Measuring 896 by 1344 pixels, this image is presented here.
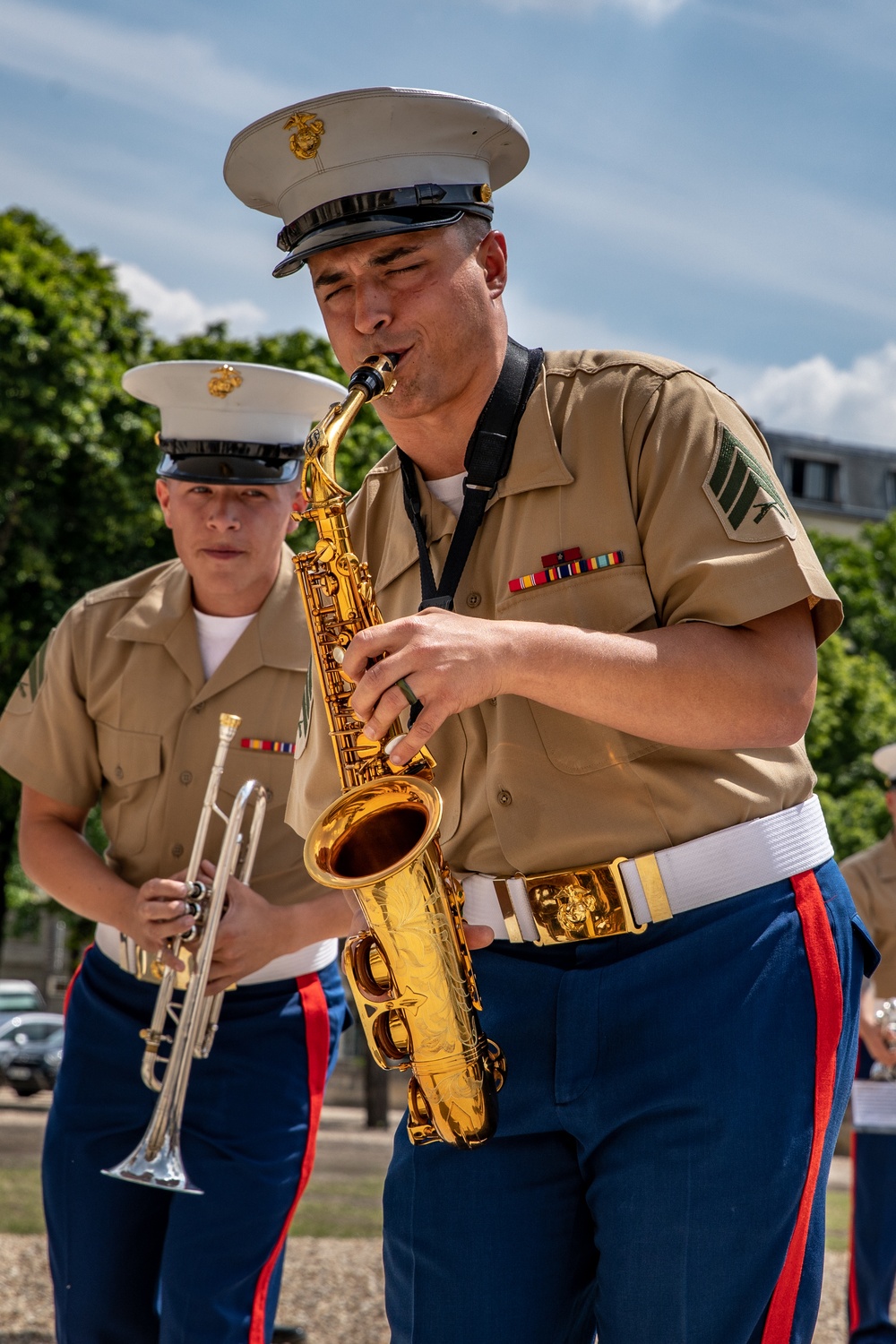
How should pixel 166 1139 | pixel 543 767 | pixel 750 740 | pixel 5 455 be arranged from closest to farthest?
pixel 750 740 → pixel 543 767 → pixel 166 1139 → pixel 5 455

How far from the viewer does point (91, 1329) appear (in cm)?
408

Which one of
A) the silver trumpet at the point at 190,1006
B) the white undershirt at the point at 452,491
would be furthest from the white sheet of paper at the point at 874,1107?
the white undershirt at the point at 452,491

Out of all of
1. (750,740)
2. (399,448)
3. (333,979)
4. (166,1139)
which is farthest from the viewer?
(333,979)

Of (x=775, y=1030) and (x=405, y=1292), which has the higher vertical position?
(x=775, y=1030)

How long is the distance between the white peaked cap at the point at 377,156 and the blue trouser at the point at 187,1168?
2.34 m

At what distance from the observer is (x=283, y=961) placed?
439 centimetres

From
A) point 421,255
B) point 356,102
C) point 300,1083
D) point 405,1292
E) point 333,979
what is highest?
point 356,102

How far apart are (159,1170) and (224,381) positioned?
2.31 m

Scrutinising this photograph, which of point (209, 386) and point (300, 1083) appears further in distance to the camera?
point (209, 386)

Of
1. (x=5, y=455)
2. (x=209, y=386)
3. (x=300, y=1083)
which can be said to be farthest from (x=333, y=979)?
(x=5, y=455)

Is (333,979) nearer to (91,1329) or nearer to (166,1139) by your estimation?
(166,1139)

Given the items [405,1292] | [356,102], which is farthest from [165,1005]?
[356,102]

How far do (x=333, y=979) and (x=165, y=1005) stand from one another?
0.57 meters

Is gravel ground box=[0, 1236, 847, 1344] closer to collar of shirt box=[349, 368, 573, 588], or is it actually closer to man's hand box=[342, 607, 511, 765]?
collar of shirt box=[349, 368, 573, 588]
